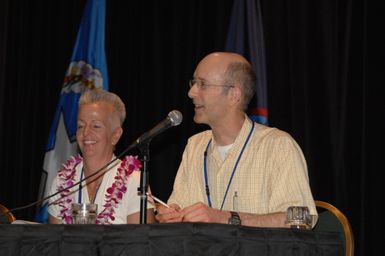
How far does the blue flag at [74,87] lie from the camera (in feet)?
17.4

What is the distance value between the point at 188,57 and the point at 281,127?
986 millimetres

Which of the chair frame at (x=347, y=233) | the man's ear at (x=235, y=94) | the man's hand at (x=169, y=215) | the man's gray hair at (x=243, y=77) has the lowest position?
the chair frame at (x=347, y=233)

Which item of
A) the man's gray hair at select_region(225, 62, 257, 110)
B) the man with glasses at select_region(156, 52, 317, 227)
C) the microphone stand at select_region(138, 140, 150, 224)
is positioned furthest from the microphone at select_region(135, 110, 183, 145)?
the man's gray hair at select_region(225, 62, 257, 110)

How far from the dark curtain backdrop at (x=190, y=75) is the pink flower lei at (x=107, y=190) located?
1290 mm

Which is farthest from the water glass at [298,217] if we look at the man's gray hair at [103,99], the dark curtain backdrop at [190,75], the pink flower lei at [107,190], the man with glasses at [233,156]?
the dark curtain backdrop at [190,75]

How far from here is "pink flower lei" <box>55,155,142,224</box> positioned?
11.6 ft

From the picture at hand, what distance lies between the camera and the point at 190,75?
5.05 metres

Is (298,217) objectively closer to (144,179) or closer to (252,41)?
(144,179)

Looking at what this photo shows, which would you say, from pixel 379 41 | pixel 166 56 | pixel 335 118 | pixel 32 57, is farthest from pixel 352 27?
pixel 32 57

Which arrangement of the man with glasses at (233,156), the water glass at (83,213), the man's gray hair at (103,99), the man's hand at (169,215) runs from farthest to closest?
the man's gray hair at (103,99) → the man with glasses at (233,156) → the man's hand at (169,215) → the water glass at (83,213)

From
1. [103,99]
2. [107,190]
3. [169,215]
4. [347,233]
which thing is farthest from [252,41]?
[169,215]

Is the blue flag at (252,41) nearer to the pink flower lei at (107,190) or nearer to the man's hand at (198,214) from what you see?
the pink flower lei at (107,190)

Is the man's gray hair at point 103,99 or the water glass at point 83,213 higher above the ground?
the man's gray hair at point 103,99

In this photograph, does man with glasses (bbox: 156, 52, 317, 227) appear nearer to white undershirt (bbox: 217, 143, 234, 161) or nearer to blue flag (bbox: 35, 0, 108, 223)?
white undershirt (bbox: 217, 143, 234, 161)
